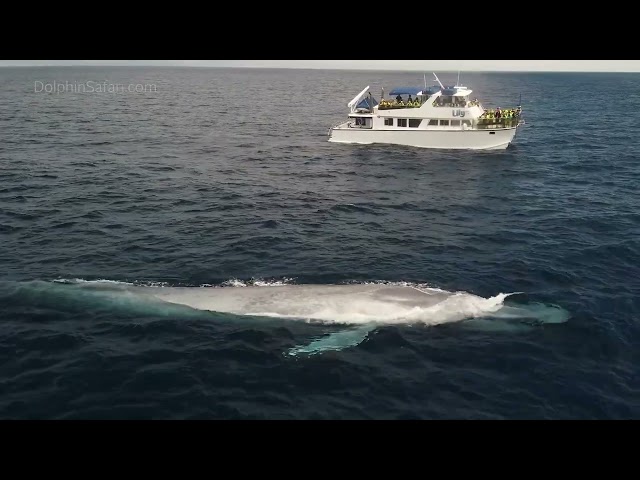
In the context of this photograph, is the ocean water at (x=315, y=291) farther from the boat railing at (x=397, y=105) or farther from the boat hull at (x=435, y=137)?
the boat railing at (x=397, y=105)

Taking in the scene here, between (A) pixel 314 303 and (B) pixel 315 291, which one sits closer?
(A) pixel 314 303

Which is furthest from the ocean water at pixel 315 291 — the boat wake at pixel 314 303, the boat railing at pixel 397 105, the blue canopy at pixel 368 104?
the blue canopy at pixel 368 104

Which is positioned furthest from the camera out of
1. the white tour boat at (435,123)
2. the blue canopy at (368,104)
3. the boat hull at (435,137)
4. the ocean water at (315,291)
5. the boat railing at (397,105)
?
the blue canopy at (368,104)

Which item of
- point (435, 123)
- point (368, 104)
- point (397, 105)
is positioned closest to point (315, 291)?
point (435, 123)

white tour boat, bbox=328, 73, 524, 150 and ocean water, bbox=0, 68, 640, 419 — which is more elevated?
white tour boat, bbox=328, 73, 524, 150

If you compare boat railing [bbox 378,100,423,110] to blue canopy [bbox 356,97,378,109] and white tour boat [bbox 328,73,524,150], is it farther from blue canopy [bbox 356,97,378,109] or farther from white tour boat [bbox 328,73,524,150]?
blue canopy [bbox 356,97,378,109]

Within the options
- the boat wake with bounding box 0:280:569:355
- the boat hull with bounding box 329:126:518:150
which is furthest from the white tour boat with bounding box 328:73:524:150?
the boat wake with bounding box 0:280:569:355

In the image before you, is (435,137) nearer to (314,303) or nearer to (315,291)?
(315,291)
